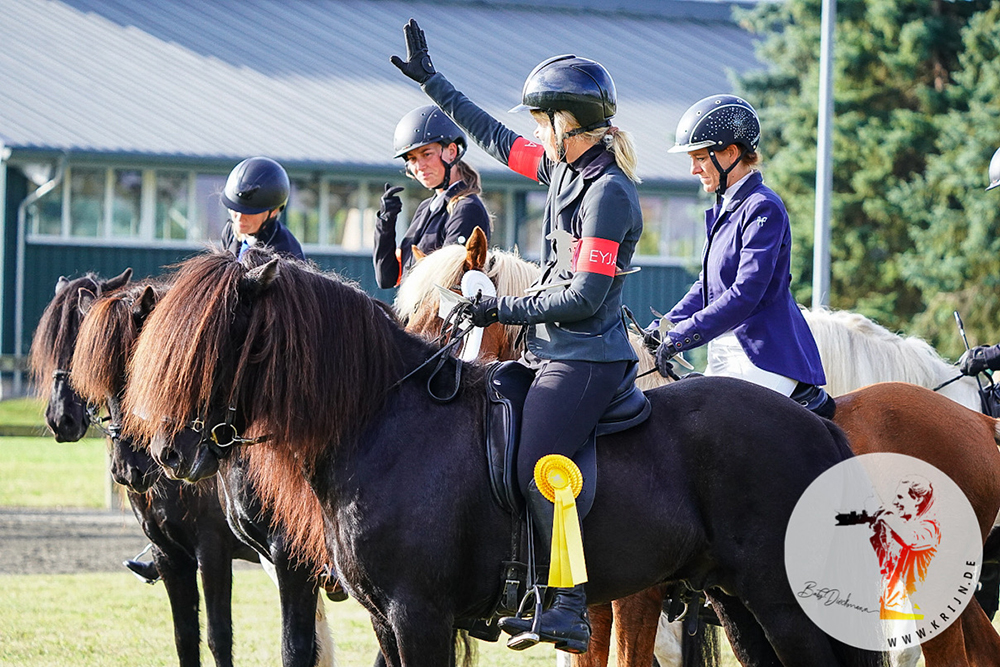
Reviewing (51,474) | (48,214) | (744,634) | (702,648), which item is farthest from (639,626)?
(48,214)

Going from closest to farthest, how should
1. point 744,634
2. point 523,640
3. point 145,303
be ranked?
point 523,640 < point 744,634 < point 145,303

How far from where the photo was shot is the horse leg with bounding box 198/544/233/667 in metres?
5.72

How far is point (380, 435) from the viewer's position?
406 cm

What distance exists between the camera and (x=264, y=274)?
3959 millimetres

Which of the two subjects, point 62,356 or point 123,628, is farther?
point 123,628

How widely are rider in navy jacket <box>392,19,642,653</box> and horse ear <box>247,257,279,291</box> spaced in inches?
28.4

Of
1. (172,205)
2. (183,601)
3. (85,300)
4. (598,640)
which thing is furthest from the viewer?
(172,205)

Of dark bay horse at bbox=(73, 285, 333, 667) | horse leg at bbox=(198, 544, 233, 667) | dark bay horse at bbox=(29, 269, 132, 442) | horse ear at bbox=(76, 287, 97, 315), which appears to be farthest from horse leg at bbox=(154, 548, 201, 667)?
horse ear at bbox=(76, 287, 97, 315)

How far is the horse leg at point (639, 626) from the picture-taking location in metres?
5.10

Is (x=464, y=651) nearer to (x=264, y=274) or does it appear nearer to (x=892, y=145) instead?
(x=264, y=274)

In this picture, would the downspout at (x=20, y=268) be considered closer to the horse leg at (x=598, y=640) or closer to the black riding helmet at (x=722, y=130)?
the black riding helmet at (x=722, y=130)

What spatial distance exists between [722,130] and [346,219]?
21695mm

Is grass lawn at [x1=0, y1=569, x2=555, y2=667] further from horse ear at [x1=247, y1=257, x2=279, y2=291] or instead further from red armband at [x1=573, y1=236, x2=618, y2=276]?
red armband at [x1=573, y1=236, x2=618, y2=276]

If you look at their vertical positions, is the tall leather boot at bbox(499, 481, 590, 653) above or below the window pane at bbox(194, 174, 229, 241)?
below
